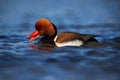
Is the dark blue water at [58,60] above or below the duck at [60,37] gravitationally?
below

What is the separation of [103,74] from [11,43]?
4.47 meters

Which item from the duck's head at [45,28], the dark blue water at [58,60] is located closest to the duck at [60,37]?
the duck's head at [45,28]

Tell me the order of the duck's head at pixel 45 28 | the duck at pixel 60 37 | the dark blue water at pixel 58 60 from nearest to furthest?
the dark blue water at pixel 58 60 → the duck at pixel 60 37 → the duck's head at pixel 45 28

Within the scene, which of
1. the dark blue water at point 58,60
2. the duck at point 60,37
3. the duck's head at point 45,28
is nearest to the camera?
the dark blue water at point 58,60

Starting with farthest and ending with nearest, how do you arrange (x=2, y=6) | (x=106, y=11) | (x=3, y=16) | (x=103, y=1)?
(x=103, y=1) → (x=2, y=6) → (x=106, y=11) → (x=3, y=16)

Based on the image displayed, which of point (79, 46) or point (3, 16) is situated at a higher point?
point (3, 16)

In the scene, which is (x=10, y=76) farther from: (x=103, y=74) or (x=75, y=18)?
(x=75, y=18)

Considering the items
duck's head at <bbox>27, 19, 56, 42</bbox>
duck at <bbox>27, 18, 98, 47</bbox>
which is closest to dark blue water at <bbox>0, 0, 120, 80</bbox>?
duck at <bbox>27, 18, 98, 47</bbox>

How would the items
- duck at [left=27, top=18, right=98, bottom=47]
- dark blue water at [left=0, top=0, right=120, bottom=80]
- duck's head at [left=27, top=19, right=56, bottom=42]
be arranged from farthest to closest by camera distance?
duck's head at [left=27, top=19, right=56, bottom=42] < duck at [left=27, top=18, right=98, bottom=47] < dark blue water at [left=0, top=0, right=120, bottom=80]

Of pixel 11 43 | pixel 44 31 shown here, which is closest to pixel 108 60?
pixel 44 31

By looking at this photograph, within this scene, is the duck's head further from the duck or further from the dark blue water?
the dark blue water

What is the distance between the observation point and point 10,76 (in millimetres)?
7039

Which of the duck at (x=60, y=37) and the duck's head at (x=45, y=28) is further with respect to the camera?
the duck's head at (x=45, y=28)

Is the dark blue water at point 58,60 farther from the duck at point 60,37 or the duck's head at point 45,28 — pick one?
the duck's head at point 45,28
